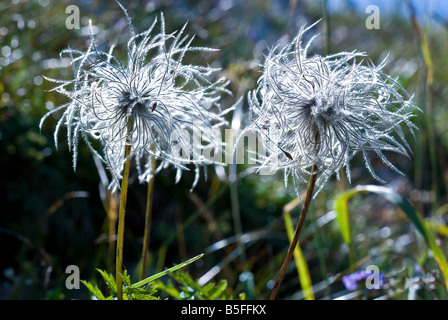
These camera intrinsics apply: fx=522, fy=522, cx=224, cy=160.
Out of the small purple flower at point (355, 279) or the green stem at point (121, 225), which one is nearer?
the green stem at point (121, 225)

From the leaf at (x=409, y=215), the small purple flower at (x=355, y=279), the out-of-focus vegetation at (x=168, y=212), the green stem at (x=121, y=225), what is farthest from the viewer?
the out-of-focus vegetation at (x=168, y=212)

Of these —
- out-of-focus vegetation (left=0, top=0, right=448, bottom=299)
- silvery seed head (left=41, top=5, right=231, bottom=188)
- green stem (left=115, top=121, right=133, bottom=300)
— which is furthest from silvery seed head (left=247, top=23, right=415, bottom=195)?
out-of-focus vegetation (left=0, top=0, right=448, bottom=299)

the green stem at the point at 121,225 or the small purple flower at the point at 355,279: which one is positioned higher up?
the green stem at the point at 121,225

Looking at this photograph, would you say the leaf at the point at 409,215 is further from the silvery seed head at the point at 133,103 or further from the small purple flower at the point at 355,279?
the silvery seed head at the point at 133,103

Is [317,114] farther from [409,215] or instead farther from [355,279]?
[355,279]

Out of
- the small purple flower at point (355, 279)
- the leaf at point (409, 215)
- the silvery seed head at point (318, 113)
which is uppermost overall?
the silvery seed head at point (318, 113)

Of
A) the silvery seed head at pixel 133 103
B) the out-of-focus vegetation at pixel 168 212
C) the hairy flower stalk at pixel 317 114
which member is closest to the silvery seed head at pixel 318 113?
the hairy flower stalk at pixel 317 114

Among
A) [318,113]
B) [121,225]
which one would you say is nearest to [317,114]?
[318,113]

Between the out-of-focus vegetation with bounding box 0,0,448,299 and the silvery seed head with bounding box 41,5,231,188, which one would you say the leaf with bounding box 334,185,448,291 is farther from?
the silvery seed head with bounding box 41,5,231,188
